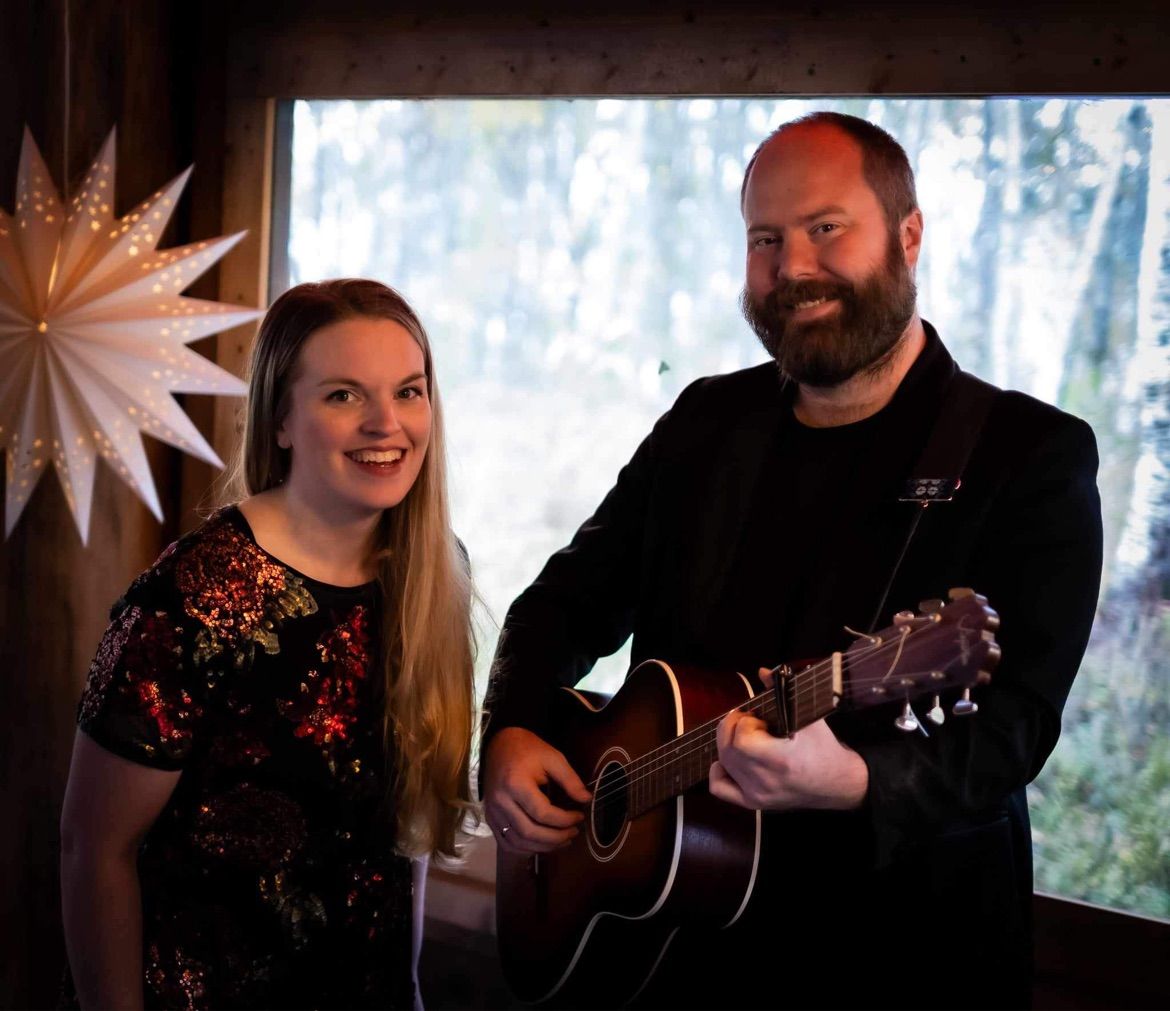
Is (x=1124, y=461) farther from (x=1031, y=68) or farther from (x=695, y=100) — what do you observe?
(x=695, y=100)

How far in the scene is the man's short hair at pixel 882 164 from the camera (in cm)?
204

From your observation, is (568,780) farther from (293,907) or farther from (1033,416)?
(1033,416)

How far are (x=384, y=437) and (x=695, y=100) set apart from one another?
1.52 meters

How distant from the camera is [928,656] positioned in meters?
1.38

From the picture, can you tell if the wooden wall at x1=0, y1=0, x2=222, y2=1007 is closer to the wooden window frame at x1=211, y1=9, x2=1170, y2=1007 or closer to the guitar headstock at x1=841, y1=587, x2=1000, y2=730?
the wooden window frame at x1=211, y1=9, x2=1170, y2=1007

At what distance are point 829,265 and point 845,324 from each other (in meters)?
0.11

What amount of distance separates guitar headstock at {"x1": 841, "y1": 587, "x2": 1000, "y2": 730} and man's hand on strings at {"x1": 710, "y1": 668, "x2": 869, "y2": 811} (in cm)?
15

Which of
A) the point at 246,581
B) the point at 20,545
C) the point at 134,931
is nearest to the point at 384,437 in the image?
the point at 246,581

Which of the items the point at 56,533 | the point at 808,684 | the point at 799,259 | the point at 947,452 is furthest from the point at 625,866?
the point at 56,533

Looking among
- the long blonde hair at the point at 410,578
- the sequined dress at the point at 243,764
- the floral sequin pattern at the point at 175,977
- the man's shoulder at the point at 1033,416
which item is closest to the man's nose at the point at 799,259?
the man's shoulder at the point at 1033,416

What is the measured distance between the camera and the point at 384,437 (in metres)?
1.96

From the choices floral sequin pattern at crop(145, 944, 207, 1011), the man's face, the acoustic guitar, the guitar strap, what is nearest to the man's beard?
the man's face

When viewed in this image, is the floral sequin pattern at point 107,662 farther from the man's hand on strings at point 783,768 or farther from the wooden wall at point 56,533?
the wooden wall at point 56,533

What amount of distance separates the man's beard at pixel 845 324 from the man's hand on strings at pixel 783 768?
62cm
